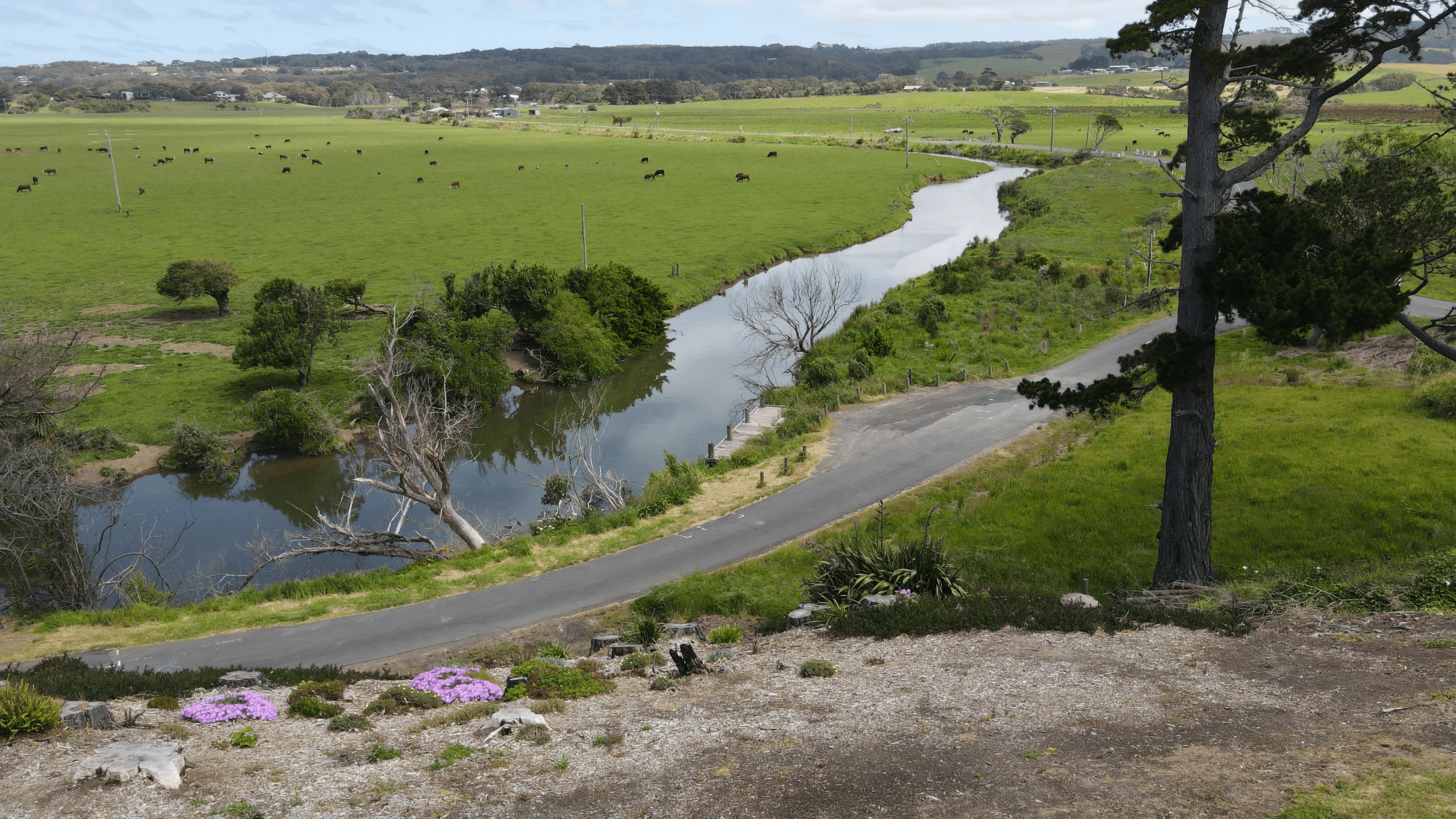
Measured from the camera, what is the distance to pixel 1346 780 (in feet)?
29.5

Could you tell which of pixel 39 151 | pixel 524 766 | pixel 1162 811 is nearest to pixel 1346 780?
pixel 1162 811

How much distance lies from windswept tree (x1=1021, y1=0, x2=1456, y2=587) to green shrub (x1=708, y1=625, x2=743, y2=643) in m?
7.50

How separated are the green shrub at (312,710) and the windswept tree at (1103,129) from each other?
123m

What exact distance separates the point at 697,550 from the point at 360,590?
27.2ft

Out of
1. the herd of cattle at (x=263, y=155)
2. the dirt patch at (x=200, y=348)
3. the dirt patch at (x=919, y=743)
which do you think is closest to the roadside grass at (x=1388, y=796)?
the dirt patch at (x=919, y=743)

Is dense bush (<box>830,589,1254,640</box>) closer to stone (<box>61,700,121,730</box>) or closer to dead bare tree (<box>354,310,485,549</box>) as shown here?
stone (<box>61,700,121,730</box>)

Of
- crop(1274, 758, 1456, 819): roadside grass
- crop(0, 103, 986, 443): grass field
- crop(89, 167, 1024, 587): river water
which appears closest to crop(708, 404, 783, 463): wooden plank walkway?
crop(89, 167, 1024, 587): river water

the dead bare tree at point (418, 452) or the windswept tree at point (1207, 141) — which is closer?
the windswept tree at point (1207, 141)

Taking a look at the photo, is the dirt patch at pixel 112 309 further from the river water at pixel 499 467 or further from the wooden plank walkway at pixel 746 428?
the wooden plank walkway at pixel 746 428

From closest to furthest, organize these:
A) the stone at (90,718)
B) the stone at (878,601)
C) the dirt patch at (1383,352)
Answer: the stone at (90,718), the stone at (878,601), the dirt patch at (1383,352)

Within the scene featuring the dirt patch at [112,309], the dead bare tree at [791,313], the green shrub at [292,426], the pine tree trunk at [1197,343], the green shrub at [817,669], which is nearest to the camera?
the green shrub at [817,669]

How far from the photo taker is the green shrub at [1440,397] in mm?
26891

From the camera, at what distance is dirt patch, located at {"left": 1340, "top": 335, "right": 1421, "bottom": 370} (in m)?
33.2

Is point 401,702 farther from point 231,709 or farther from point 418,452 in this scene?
point 418,452
